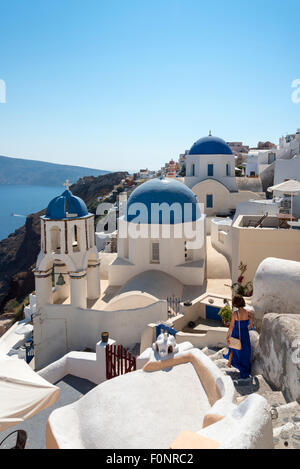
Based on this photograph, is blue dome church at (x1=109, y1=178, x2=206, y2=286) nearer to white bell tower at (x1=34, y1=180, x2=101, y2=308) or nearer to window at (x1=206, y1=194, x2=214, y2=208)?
white bell tower at (x1=34, y1=180, x2=101, y2=308)

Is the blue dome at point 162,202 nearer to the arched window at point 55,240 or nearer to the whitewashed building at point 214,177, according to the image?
the arched window at point 55,240

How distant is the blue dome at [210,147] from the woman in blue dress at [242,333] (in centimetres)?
2222

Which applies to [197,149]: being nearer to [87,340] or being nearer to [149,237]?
[149,237]

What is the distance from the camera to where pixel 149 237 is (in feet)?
49.2

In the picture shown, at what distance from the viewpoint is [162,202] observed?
15.2m

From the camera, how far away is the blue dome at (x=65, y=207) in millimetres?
12570

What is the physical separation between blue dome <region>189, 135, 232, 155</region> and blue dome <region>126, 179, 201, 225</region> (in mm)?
12479

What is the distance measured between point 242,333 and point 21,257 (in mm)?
56754

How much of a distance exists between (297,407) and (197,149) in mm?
24577

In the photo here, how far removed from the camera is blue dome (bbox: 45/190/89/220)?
41.2 ft

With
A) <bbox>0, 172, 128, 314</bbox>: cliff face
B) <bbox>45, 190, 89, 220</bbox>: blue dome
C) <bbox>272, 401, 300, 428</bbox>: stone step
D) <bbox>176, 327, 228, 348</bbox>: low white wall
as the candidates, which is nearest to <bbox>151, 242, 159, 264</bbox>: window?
<bbox>45, 190, 89, 220</bbox>: blue dome

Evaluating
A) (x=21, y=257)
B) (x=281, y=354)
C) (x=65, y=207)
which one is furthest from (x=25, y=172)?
(x=281, y=354)

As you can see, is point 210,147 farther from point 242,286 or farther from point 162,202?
point 242,286

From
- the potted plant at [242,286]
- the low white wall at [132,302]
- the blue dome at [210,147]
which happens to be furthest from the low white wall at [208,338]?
the blue dome at [210,147]
